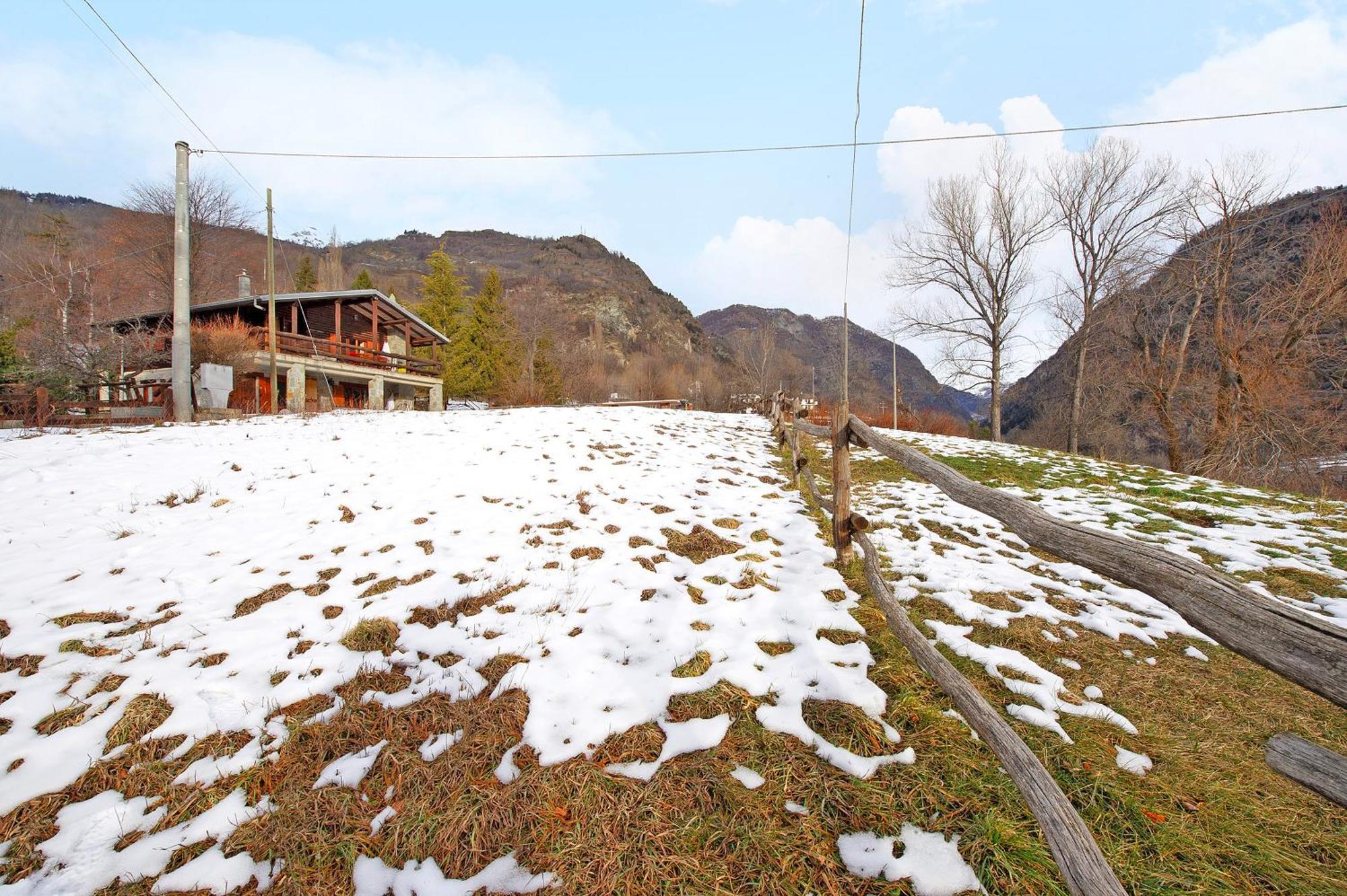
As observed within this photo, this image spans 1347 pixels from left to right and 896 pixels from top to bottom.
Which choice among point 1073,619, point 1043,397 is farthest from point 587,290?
point 1073,619

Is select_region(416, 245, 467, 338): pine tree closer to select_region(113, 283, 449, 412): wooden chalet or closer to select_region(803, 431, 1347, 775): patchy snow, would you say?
select_region(113, 283, 449, 412): wooden chalet

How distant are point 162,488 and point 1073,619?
10.0 meters

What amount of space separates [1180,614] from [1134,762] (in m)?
1.65

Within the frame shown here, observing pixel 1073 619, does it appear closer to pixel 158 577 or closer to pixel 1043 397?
pixel 158 577

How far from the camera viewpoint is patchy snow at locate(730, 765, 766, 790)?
7.09ft

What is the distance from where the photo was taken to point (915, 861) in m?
1.79

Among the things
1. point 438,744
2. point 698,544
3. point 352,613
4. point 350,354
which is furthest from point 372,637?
point 350,354

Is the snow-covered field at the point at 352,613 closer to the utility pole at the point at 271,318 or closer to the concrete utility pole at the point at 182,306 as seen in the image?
the concrete utility pole at the point at 182,306

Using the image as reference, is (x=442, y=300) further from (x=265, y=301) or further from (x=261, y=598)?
(x=261, y=598)

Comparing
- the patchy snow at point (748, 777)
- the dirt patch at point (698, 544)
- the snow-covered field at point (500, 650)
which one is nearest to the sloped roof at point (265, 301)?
the snow-covered field at point (500, 650)

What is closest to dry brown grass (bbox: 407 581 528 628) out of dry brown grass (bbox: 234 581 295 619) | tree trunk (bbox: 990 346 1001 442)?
dry brown grass (bbox: 234 581 295 619)

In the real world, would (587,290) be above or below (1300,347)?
above

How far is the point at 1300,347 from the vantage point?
13.6 metres

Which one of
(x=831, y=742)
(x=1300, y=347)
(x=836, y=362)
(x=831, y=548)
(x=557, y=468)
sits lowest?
(x=831, y=742)
